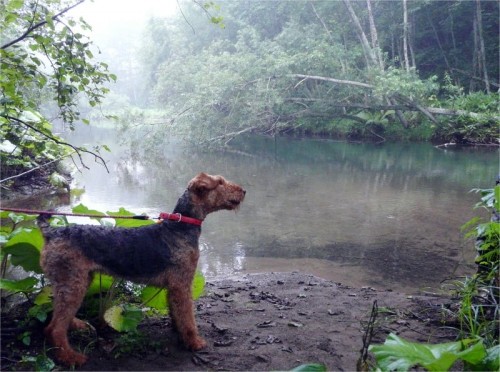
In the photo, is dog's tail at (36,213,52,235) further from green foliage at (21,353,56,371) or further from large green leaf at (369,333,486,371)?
large green leaf at (369,333,486,371)

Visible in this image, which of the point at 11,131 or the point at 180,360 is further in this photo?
the point at 11,131

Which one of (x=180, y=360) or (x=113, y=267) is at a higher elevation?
(x=113, y=267)

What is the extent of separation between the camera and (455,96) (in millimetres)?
19219

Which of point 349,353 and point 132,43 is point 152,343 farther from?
point 132,43

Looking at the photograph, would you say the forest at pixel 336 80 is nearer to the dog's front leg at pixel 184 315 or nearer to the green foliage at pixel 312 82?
the green foliage at pixel 312 82

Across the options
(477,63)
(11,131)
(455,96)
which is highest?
(477,63)

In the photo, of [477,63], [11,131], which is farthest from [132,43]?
[11,131]

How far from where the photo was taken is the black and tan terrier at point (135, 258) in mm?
2377

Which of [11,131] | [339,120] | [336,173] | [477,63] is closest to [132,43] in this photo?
[339,120]

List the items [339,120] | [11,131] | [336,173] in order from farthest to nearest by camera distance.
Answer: [339,120] → [336,173] → [11,131]

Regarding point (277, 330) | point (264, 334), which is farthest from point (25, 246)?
point (277, 330)

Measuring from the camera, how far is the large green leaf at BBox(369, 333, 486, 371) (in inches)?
60.2

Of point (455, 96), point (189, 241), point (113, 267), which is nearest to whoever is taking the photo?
point (113, 267)

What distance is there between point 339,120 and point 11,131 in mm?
19357
